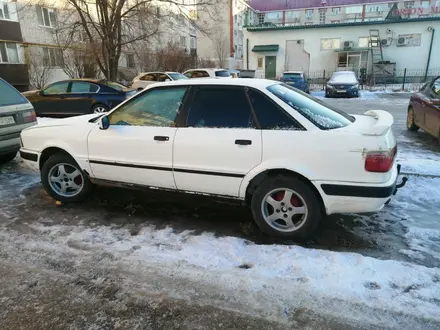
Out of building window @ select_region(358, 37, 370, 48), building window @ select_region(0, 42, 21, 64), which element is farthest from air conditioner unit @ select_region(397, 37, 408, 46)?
building window @ select_region(0, 42, 21, 64)

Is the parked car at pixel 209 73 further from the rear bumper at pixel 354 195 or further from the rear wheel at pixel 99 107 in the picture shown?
the rear bumper at pixel 354 195

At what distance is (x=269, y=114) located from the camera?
363cm

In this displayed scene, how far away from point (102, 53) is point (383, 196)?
660 inches

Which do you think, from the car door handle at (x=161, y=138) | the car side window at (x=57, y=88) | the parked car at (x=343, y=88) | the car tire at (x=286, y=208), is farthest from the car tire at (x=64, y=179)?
the parked car at (x=343, y=88)

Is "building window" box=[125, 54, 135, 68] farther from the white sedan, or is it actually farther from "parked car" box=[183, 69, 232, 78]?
the white sedan

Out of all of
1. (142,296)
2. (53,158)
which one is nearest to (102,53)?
(53,158)

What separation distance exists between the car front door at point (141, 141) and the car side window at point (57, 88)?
8.51 m

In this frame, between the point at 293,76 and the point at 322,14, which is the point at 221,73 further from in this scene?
the point at 322,14

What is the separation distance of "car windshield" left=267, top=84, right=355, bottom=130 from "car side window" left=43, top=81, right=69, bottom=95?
32.1 feet

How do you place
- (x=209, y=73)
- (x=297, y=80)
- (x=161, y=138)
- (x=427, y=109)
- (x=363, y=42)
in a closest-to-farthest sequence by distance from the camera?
(x=161, y=138) → (x=427, y=109) → (x=209, y=73) → (x=297, y=80) → (x=363, y=42)

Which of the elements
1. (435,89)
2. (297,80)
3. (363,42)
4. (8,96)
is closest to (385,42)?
(363,42)

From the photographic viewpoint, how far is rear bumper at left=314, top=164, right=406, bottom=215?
3.31 metres

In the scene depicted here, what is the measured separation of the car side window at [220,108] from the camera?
372 cm

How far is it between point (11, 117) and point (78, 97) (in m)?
5.81
